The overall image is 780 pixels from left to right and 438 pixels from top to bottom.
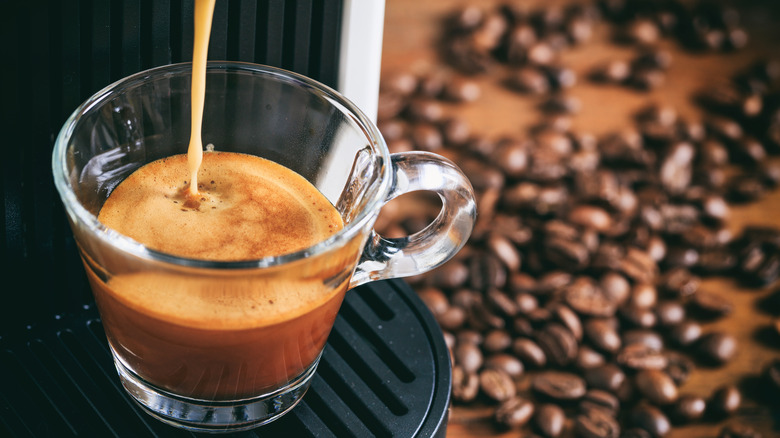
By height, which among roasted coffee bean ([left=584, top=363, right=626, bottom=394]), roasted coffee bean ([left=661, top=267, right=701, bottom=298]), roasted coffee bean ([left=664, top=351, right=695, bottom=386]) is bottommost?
roasted coffee bean ([left=584, top=363, right=626, bottom=394])

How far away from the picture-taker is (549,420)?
2.92 ft

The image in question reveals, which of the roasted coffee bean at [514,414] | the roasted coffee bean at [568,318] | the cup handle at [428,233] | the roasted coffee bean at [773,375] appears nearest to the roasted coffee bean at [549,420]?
the roasted coffee bean at [514,414]

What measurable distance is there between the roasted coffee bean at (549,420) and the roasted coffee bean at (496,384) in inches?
1.6

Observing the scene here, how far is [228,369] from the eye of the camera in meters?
0.49

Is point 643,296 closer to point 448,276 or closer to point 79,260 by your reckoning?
point 448,276

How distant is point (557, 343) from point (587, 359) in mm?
41

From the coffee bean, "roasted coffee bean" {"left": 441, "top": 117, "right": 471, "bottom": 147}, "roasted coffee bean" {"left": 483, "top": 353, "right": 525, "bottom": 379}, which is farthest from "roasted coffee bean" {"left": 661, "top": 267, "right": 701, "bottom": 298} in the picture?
"roasted coffee bean" {"left": 441, "top": 117, "right": 471, "bottom": 147}

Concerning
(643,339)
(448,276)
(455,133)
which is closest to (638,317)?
(643,339)

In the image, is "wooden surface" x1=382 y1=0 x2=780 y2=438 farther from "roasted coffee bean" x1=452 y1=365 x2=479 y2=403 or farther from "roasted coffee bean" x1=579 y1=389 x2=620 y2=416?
"roasted coffee bean" x1=452 y1=365 x2=479 y2=403

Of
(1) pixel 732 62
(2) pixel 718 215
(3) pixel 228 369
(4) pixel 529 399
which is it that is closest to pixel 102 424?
(3) pixel 228 369

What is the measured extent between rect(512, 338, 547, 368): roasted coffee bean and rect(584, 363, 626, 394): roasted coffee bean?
0.18 ft

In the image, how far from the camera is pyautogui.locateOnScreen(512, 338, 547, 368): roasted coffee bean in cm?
97

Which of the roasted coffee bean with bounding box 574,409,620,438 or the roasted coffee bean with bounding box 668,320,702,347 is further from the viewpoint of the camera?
the roasted coffee bean with bounding box 668,320,702,347

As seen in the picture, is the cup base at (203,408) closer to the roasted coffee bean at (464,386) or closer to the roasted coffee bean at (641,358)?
the roasted coffee bean at (464,386)
